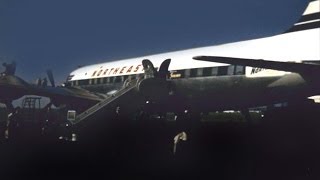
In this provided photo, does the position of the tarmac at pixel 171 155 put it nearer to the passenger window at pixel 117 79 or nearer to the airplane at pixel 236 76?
the airplane at pixel 236 76

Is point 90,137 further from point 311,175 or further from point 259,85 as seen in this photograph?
point 311,175

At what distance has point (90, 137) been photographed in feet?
63.5

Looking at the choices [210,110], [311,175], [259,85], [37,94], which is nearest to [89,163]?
[311,175]

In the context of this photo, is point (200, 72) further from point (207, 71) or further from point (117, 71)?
point (117, 71)

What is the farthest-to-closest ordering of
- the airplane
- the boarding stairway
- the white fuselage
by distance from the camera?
the boarding stairway → the white fuselage → the airplane

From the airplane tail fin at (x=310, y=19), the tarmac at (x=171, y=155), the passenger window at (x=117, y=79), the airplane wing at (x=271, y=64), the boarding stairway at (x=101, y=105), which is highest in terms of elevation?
the airplane tail fin at (x=310, y=19)

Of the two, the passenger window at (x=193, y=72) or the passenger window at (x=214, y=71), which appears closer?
the passenger window at (x=214, y=71)

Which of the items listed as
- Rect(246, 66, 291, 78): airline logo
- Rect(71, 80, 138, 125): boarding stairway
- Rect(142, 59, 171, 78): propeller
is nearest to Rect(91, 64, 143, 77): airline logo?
Rect(142, 59, 171, 78): propeller

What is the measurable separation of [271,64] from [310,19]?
5379 mm

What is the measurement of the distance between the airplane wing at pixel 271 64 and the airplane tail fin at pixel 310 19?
3.52 m

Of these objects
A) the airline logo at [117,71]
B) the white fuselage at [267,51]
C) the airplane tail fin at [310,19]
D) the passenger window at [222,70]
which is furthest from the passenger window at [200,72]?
the airline logo at [117,71]

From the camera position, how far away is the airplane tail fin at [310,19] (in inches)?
776

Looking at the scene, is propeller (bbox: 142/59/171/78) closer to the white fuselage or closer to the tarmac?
the white fuselage

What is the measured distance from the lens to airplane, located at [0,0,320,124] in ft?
58.5
